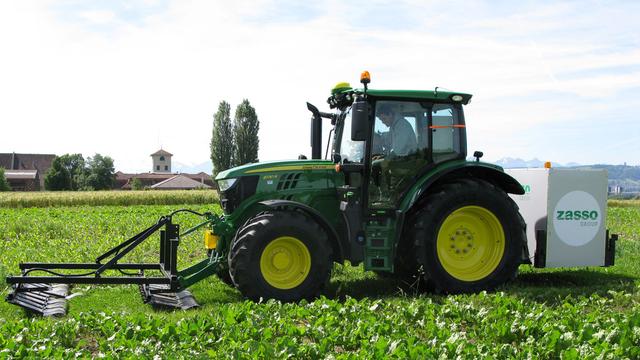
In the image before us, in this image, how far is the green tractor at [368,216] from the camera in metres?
7.25

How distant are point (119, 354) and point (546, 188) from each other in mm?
6334

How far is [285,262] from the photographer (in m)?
7.31

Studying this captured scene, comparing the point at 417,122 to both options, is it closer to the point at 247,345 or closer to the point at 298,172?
the point at 298,172

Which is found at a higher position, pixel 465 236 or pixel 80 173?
pixel 80 173

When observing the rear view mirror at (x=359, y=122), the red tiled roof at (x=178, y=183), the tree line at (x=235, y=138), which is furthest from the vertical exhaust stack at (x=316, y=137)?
the red tiled roof at (x=178, y=183)

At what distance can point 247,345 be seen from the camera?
4.88 m

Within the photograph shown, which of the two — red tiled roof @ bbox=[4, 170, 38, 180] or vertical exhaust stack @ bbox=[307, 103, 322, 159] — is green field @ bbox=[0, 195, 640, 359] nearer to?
vertical exhaust stack @ bbox=[307, 103, 322, 159]

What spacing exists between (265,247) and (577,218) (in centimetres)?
469

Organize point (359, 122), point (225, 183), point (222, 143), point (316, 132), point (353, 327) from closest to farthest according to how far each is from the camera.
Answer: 1. point (353, 327)
2. point (359, 122)
3. point (225, 183)
4. point (316, 132)
5. point (222, 143)

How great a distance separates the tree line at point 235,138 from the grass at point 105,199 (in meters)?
Answer: 30.1

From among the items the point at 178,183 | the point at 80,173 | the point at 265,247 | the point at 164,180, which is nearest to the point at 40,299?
the point at 265,247

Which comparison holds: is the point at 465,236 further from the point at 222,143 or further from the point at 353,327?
the point at 222,143

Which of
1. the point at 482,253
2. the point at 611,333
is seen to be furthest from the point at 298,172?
the point at 611,333

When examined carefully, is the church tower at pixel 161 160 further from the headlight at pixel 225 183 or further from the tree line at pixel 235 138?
the headlight at pixel 225 183
